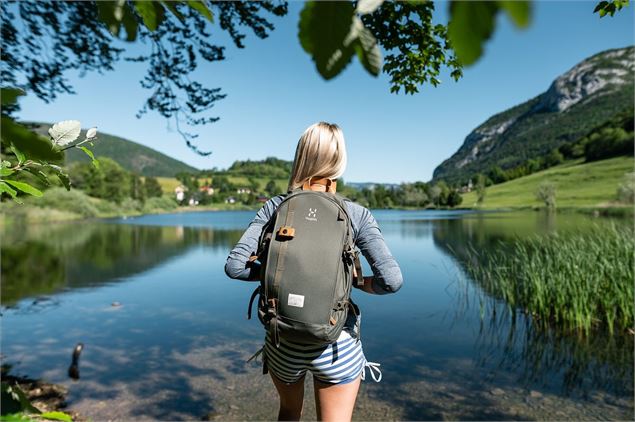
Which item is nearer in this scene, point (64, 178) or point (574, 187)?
point (64, 178)

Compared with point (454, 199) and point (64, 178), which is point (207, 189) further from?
point (64, 178)

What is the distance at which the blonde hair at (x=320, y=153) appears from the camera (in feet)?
6.84

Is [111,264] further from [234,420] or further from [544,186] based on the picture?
[544,186]

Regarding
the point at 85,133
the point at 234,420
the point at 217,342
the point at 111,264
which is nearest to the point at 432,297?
the point at 217,342

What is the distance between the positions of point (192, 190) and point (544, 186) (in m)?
93.0

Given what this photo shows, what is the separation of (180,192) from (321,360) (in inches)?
4735

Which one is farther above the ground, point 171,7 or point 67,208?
point 171,7

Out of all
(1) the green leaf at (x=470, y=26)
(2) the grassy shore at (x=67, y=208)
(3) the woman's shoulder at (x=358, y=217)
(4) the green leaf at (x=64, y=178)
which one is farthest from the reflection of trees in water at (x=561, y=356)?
(2) the grassy shore at (x=67, y=208)

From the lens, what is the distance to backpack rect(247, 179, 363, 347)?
1887mm

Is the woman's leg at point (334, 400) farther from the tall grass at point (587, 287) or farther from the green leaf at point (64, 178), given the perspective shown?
the tall grass at point (587, 287)

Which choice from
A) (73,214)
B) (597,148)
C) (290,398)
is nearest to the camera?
(290,398)

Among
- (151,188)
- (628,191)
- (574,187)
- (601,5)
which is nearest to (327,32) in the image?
(601,5)

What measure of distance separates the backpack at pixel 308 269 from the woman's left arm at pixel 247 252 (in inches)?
6.4

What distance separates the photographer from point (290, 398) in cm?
226
